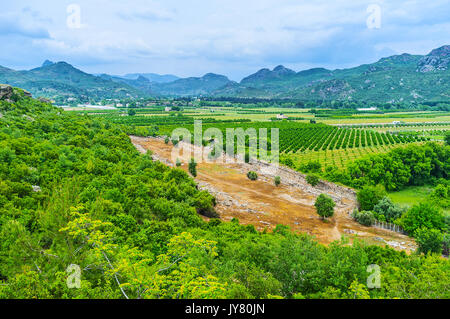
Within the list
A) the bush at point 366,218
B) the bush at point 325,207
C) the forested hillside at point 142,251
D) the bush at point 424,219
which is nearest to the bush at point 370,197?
the bush at point 366,218

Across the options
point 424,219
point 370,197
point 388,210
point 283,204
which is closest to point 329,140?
point 370,197

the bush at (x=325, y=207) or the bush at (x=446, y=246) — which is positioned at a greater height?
the bush at (x=325, y=207)

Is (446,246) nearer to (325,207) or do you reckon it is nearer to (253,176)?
(325,207)

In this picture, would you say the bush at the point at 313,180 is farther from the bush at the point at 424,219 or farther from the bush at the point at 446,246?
the bush at the point at 446,246

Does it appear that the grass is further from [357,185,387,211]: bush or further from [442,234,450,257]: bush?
[442,234,450,257]: bush

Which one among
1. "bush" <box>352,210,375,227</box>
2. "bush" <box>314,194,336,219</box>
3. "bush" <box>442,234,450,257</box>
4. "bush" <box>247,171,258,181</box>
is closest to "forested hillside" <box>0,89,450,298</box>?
"bush" <box>442,234,450,257</box>
